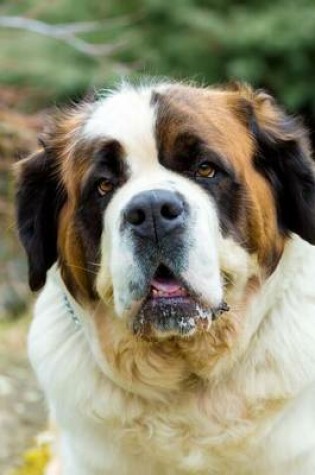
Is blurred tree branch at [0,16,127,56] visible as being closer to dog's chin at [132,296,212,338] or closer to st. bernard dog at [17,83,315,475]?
st. bernard dog at [17,83,315,475]

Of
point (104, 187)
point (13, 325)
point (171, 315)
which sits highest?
point (104, 187)

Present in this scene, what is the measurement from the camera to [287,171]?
3.47m

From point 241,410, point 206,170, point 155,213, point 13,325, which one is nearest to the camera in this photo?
point 155,213

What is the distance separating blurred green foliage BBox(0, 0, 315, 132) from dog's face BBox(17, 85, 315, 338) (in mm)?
7123

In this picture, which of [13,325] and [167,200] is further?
[13,325]

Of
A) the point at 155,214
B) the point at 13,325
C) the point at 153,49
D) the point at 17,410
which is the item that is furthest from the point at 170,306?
the point at 153,49

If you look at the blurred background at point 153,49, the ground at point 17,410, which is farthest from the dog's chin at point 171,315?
the blurred background at point 153,49

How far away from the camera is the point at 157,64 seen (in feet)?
37.4

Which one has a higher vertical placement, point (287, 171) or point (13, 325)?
point (287, 171)

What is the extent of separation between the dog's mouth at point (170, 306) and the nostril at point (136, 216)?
0.52 feet

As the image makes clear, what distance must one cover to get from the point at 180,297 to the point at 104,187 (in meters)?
0.40

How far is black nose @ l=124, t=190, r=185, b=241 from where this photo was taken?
3.02 m

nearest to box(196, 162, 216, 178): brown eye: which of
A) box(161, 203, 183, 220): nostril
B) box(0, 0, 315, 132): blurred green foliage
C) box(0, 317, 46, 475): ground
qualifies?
box(161, 203, 183, 220): nostril

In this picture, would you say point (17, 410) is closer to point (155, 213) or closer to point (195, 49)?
point (155, 213)
